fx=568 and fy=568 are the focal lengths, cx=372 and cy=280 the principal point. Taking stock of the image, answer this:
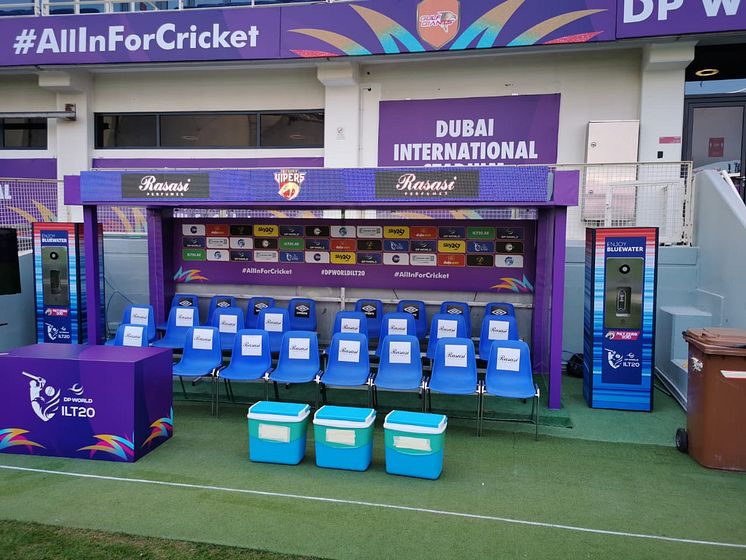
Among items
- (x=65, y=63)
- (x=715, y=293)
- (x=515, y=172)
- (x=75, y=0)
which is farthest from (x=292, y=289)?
(x=75, y=0)

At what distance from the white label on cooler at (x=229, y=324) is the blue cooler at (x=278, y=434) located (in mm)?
3099

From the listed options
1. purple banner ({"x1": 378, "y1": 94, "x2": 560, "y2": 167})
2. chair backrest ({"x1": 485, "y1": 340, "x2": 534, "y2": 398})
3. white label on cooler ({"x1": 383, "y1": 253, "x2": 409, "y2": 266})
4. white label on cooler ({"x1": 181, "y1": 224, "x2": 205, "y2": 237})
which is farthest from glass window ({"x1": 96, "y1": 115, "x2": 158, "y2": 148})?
chair backrest ({"x1": 485, "y1": 340, "x2": 534, "y2": 398})

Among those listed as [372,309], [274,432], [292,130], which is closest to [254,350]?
[274,432]

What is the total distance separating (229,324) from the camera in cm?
787

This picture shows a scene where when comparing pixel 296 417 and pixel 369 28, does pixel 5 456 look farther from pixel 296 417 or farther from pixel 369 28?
pixel 369 28

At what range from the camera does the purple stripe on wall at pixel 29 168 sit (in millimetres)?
12188

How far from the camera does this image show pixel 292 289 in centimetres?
877

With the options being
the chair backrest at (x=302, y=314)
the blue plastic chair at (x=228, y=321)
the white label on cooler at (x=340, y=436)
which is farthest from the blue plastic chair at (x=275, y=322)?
the white label on cooler at (x=340, y=436)

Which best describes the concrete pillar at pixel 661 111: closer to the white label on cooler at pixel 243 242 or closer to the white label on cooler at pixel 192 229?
the white label on cooler at pixel 243 242

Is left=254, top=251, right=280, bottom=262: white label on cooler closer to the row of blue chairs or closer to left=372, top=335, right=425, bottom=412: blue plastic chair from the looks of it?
the row of blue chairs

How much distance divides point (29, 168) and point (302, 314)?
7.95m

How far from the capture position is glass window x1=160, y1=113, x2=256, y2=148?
38.2 feet

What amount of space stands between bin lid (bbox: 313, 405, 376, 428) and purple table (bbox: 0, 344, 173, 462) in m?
1.56

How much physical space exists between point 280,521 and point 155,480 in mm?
1289
